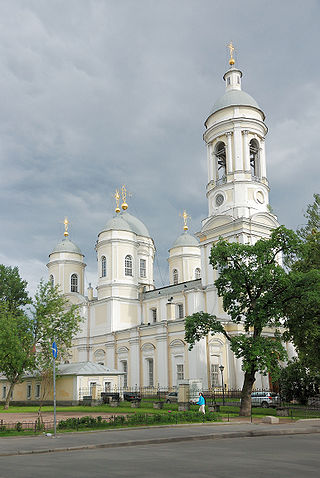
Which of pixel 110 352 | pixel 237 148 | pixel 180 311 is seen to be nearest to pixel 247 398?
pixel 180 311

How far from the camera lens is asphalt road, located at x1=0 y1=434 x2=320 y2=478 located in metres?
10.3

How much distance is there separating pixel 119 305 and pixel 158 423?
37.2 meters

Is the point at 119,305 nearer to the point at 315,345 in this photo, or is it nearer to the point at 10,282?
the point at 10,282

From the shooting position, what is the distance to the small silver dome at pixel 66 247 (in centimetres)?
6894

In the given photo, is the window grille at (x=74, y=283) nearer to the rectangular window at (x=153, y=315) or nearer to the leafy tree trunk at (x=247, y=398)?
the rectangular window at (x=153, y=315)

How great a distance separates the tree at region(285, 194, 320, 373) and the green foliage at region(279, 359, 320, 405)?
3.37m

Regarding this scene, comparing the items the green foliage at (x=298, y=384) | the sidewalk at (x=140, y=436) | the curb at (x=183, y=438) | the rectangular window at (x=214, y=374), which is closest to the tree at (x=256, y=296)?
the sidewalk at (x=140, y=436)

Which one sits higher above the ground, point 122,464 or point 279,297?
point 279,297

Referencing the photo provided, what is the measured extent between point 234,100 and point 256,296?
89.0ft

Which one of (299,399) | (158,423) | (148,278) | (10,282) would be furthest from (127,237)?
(158,423)

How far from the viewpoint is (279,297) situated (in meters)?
28.2

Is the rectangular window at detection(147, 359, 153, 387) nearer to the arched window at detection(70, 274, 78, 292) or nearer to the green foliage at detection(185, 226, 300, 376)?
the arched window at detection(70, 274, 78, 292)

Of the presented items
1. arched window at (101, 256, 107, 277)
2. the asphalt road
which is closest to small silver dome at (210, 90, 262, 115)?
arched window at (101, 256, 107, 277)

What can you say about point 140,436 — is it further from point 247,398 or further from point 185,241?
point 185,241
